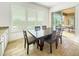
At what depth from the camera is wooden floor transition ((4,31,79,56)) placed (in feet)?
6.88

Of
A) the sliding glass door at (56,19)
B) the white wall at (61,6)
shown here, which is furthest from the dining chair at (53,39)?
the white wall at (61,6)

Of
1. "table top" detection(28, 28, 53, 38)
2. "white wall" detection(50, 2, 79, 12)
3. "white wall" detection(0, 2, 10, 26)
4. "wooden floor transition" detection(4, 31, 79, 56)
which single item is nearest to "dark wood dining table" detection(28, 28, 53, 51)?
"table top" detection(28, 28, 53, 38)

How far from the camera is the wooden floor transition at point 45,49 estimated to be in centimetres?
210

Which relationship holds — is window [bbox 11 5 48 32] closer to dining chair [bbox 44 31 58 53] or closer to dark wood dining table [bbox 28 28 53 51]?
dark wood dining table [bbox 28 28 53 51]

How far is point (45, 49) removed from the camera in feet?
7.08

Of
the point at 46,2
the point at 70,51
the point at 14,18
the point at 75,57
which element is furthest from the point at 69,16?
the point at 14,18

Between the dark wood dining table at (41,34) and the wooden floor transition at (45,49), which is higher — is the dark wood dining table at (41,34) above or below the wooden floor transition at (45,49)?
above

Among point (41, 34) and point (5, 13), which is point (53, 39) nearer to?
point (41, 34)

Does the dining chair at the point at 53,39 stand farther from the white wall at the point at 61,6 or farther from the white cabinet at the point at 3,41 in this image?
the white cabinet at the point at 3,41

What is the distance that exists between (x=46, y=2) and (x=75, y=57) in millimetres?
1167

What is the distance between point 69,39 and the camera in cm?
217

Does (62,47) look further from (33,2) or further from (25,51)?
(33,2)

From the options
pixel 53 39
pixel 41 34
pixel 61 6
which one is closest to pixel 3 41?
pixel 41 34

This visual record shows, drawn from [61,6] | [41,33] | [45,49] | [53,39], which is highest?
[61,6]
